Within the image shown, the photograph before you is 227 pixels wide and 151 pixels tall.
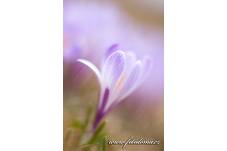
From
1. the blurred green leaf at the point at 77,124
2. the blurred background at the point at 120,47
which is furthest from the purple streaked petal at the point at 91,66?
the blurred green leaf at the point at 77,124

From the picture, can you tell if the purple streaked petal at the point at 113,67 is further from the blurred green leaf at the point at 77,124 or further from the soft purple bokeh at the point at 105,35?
the blurred green leaf at the point at 77,124

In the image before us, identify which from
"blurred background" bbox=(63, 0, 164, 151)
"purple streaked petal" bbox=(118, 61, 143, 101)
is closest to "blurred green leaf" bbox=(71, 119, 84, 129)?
"blurred background" bbox=(63, 0, 164, 151)

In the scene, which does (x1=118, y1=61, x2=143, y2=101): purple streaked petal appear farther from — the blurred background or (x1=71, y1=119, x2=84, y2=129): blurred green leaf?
(x1=71, y1=119, x2=84, y2=129): blurred green leaf

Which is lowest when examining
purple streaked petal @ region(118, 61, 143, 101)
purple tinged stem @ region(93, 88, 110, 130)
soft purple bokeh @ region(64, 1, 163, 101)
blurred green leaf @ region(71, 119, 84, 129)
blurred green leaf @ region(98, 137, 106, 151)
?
blurred green leaf @ region(98, 137, 106, 151)

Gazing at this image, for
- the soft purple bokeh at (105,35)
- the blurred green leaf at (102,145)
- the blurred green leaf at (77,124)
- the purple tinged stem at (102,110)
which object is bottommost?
the blurred green leaf at (102,145)

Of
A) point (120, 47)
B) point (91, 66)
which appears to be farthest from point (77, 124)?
point (120, 47)

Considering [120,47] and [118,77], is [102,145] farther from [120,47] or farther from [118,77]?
[120,47]
